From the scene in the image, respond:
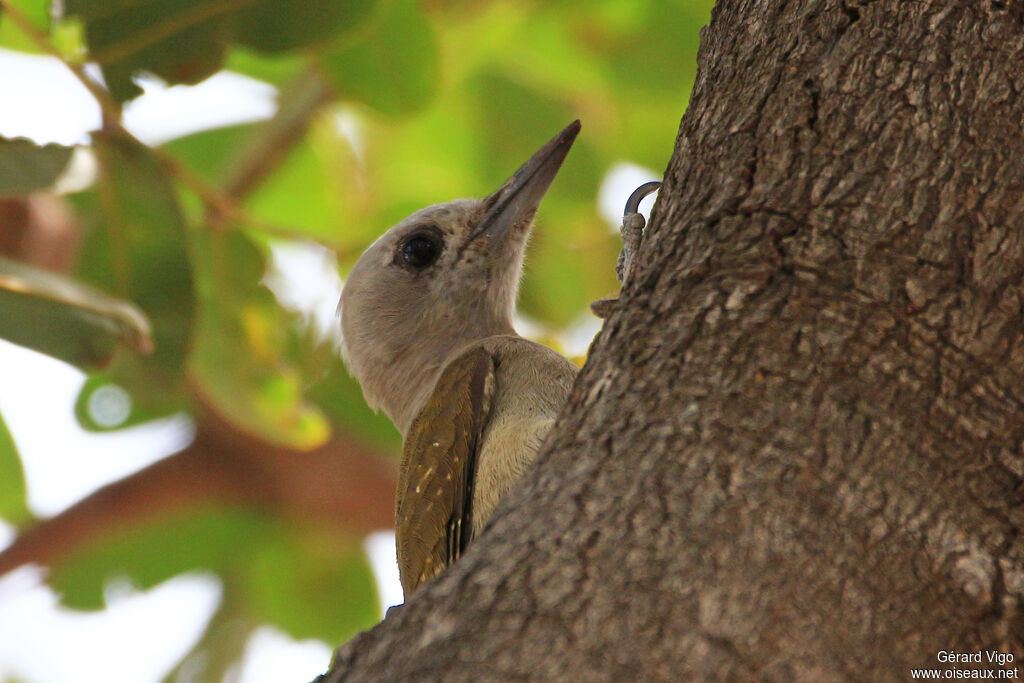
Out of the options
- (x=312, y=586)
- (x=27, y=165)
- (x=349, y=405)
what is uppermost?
(x=349, y=405)

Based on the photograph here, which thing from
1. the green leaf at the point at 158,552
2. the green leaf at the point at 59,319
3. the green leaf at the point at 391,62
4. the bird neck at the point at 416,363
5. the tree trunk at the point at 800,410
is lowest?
the tree trunk at the point at 800,410

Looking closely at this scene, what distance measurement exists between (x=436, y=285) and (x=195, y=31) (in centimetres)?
136

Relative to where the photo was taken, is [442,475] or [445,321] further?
[445,321]

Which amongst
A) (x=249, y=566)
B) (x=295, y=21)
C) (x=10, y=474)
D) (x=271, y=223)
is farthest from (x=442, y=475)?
(x=249, y=566)

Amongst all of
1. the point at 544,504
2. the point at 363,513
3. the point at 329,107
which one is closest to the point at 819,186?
the point at 544,504

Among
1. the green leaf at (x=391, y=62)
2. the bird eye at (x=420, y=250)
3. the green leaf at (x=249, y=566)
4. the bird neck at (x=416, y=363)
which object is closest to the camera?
the green leaf at (x=391, y=62)

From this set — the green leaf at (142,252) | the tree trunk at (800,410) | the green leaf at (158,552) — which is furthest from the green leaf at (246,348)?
the tree trunk at (800,410)

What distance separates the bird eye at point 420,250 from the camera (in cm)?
471

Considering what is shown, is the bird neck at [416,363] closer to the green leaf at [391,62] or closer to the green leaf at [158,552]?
the green leaf at [391,62]

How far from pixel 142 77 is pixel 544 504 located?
2.58 meters

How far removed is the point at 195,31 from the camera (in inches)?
150

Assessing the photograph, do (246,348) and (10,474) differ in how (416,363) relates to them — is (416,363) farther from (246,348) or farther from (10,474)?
(10,474)

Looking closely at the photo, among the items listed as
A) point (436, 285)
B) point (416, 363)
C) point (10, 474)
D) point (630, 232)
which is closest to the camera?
point (630, 232)

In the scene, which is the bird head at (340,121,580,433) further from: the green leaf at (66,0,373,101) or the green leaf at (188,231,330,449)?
the green leaf at (66,0,373,101)
